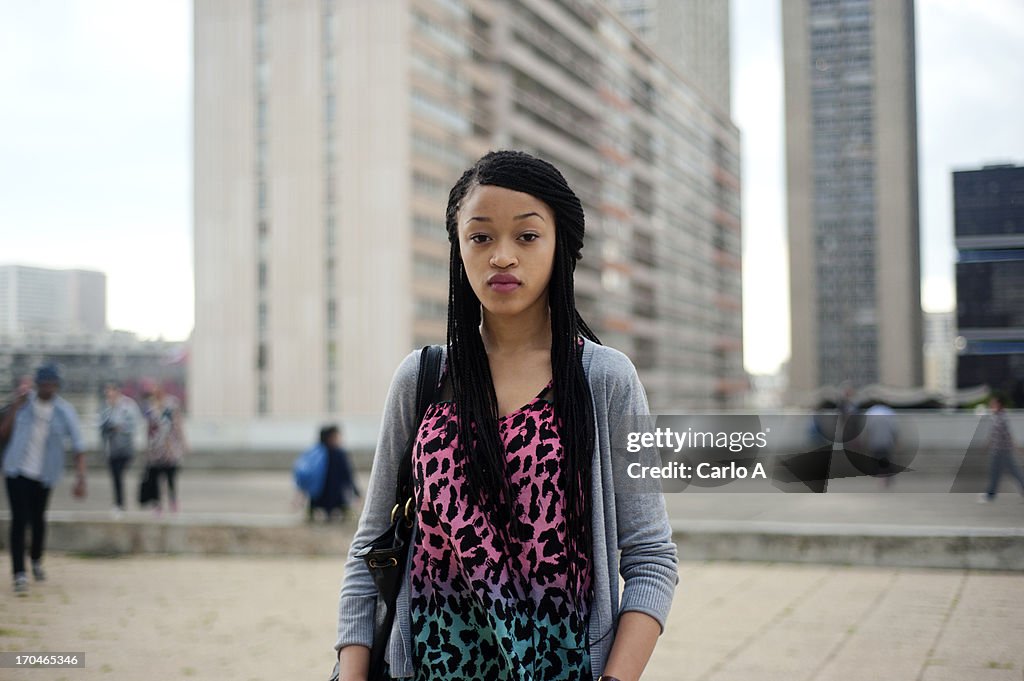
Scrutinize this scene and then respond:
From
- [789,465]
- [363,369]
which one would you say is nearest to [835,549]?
[789,465]

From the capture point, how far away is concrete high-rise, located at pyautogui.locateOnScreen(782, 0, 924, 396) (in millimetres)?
8156

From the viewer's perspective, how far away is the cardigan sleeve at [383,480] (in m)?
1.75

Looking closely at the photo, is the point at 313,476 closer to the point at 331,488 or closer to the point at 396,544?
the point at 331,488

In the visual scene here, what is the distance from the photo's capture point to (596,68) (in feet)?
240

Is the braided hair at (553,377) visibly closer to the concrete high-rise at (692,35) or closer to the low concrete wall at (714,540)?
the low concrete wall at (714,540)

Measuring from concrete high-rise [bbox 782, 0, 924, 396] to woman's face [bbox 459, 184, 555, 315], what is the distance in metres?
3.96

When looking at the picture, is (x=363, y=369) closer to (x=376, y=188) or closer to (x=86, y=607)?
(x=376, y=188)

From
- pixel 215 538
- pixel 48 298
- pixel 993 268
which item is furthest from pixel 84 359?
pixel 993 268

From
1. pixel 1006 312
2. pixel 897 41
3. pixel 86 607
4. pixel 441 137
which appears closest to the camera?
pixel 1006 312

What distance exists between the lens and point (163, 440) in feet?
37.7

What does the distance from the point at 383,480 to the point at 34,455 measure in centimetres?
663

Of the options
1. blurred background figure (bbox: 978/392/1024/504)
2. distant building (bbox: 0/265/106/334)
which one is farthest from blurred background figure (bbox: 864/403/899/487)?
distant building (bbox: 0/265/106/334)

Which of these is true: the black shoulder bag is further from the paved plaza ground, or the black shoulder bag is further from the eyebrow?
the paved plaza ground

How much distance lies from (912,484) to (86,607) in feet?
17.7
